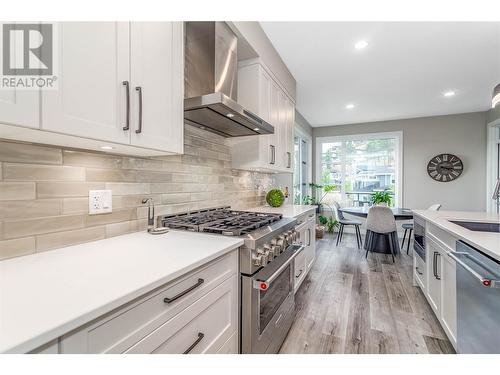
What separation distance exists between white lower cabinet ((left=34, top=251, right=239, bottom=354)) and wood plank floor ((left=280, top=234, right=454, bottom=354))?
84cm

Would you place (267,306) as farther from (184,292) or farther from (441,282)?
(441,282)

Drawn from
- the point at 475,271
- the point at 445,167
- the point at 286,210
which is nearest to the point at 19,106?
the point at 475,271

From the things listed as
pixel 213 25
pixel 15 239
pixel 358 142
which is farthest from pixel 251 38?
pixel 358 142

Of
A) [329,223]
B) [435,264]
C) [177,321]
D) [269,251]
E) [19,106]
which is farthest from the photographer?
[329,223]

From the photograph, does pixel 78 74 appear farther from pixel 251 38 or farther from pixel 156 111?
pixel 251 38

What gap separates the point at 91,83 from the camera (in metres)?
0.91

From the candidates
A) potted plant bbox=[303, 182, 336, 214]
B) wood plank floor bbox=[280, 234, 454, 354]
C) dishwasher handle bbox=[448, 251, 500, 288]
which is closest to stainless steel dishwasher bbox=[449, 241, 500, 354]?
dishwasher handle bbox=[448, 251, 500, 288]

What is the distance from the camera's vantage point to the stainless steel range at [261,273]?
1246 mm

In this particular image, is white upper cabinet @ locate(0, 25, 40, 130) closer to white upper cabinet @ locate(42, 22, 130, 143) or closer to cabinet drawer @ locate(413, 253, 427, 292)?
white upper cabinet @ locate(42, 22, 130, 143)

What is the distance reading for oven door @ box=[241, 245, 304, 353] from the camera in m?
1.25

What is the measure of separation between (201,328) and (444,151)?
5.99 m

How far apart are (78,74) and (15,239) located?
0.68 m
